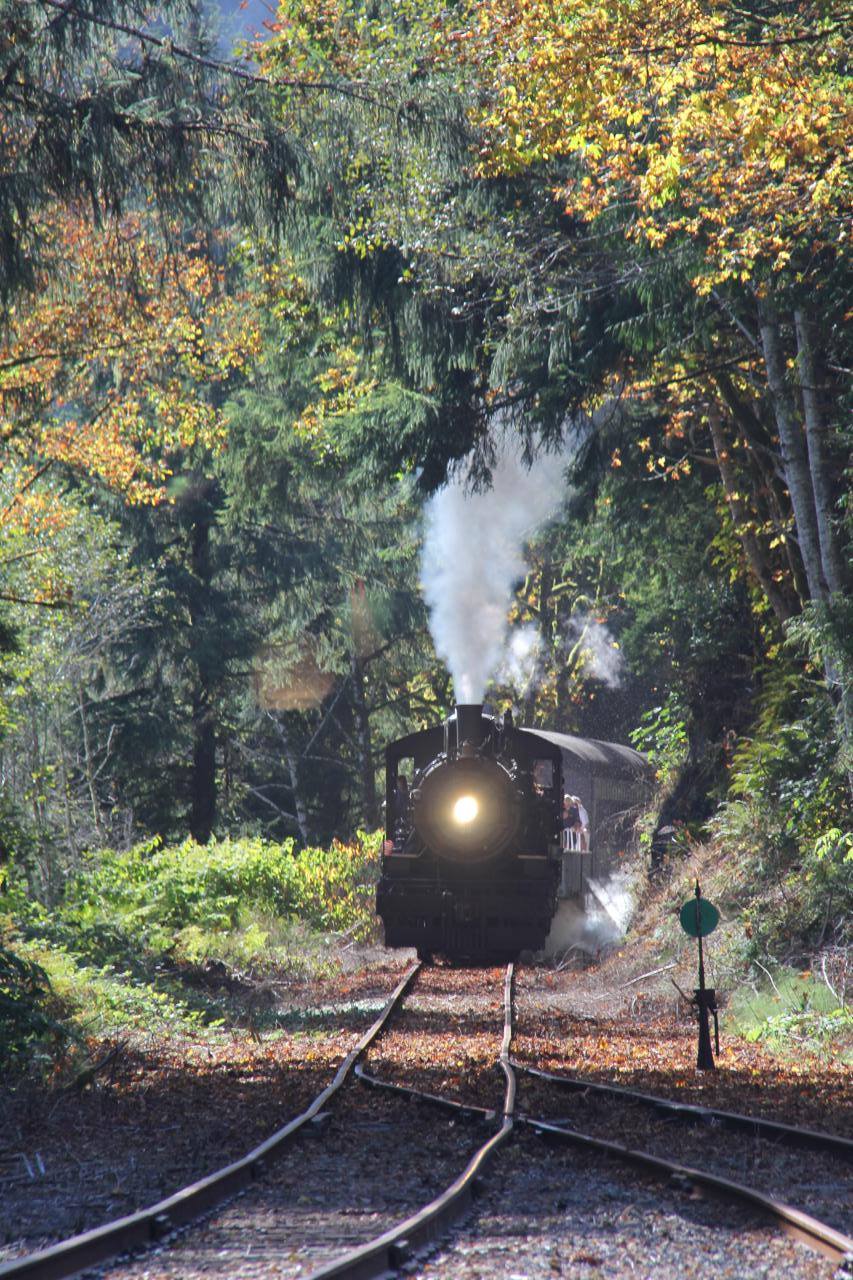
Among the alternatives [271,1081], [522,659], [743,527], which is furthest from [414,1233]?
[522,659]

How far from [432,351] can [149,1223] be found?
1313cm

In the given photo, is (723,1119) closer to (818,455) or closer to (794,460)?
(818,455)

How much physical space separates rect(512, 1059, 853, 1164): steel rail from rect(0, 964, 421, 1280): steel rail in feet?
7.05

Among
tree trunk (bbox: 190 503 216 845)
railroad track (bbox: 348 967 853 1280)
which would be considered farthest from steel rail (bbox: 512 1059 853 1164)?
tree trunk (bbox: 190 503 216 845)

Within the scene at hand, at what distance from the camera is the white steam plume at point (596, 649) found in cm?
4097

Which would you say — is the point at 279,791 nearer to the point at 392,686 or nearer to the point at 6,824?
the point at 392,686

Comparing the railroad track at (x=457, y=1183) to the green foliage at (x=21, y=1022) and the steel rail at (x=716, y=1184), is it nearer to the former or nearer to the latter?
the steel rail at (x=716, y=1184)

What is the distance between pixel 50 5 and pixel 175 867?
44.4ft

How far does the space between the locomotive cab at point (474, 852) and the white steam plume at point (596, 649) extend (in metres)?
24.0

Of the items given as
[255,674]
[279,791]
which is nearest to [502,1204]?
[255,674]

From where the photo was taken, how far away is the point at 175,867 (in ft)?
68.3

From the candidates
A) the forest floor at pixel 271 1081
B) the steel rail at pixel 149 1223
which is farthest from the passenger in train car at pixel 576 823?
the steel rail at pixel 149 1223

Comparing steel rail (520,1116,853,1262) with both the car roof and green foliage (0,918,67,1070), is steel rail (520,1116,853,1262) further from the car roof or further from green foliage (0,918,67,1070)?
the car roof

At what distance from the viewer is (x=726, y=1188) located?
592 centimetres
